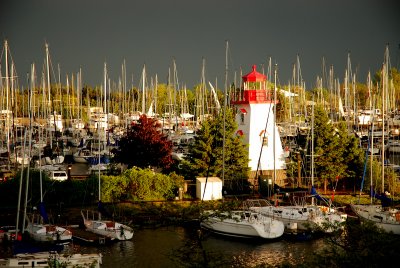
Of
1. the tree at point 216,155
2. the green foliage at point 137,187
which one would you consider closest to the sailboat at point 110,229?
the green foliage at point 137,187

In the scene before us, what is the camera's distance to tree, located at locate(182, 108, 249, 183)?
40.3 meters

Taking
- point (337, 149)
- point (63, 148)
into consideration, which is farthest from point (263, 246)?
point (63, 148)

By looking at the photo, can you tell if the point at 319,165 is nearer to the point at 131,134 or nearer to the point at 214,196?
the point at 214,196

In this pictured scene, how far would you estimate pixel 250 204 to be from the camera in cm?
3578

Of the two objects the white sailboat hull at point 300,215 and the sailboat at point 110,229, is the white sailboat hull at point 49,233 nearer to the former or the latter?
the sailboat at point 110,229

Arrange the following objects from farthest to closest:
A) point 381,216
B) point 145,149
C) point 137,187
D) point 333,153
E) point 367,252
Result: 1. point 145,149
2. point 333,153
3. point 137,187
4. point 381,216
5. point 367,252

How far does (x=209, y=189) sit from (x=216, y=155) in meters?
3.64

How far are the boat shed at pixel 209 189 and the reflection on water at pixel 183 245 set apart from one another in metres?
4.45

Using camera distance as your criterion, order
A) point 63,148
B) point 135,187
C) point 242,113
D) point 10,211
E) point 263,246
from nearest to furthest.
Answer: point 263,246 < point 10,211 < point 135,187 < point 242,113 < point 63,148

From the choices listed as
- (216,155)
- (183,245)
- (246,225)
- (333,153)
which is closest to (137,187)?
(216,155)

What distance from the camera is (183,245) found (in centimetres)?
2695

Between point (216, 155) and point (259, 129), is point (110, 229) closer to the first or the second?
point (216, 155)

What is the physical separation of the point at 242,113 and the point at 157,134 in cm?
610

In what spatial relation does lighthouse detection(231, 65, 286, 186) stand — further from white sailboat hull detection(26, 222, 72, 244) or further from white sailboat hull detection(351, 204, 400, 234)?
white sailboat hull detection(26, 222, 72, 244)
